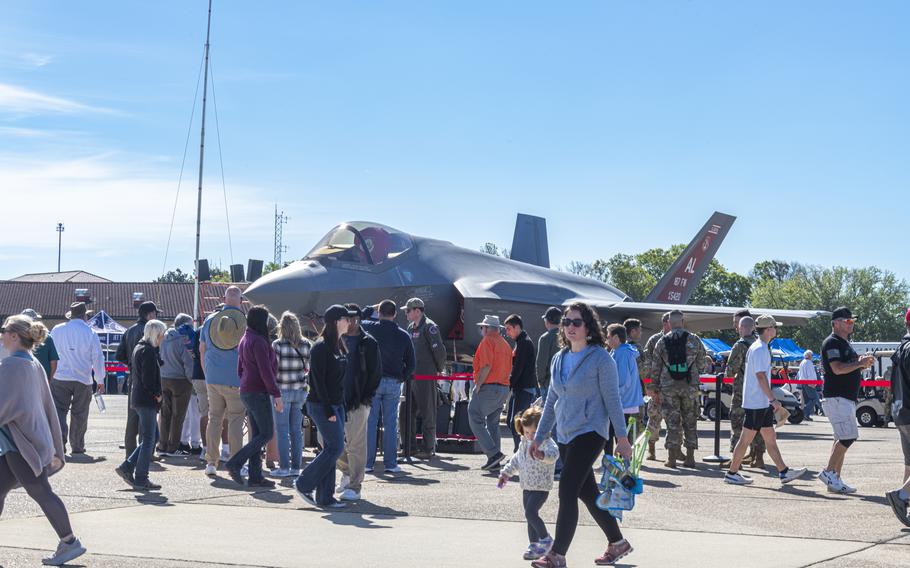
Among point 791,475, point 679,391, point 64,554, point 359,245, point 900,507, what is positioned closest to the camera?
point 64,554

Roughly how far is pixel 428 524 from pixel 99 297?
8174 centimetres

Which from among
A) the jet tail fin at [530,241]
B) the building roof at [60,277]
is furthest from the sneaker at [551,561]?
the building roof at [60,277]

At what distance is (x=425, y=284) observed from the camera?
61.6 feet

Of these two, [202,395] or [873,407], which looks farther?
[873,407]

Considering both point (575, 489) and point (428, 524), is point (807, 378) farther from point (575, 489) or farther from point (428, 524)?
point (575, 489)

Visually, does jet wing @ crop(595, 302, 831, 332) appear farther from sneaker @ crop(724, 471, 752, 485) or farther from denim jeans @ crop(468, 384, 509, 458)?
sneaker @ crop(724, 471, 752, 485)

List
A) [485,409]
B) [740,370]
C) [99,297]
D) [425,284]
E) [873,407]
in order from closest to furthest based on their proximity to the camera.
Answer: [485,409]
[740,370]
[425,284]
[873,407]
[99,297]

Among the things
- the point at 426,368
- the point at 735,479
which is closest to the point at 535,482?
the point at 735,479

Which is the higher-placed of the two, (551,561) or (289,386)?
(289,386)

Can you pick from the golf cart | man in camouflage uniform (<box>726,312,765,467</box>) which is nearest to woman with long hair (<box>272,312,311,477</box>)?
man in camouflage uniform (<box>726,312,765,467</box>)

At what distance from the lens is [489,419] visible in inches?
479

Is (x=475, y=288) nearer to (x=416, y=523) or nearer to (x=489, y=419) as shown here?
(x=489, y=419)

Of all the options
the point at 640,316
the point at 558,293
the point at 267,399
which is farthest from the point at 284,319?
the point at 640,316

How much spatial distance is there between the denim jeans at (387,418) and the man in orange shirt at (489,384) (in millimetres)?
924
